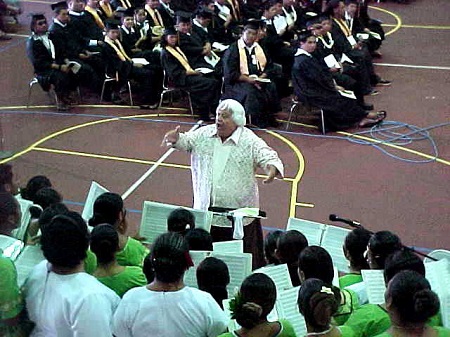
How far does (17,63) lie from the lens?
13242 millimetres

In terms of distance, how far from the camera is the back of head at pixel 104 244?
417cm

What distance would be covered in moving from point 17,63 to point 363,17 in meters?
6.00

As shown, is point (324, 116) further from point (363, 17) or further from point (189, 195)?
point (363, 17)

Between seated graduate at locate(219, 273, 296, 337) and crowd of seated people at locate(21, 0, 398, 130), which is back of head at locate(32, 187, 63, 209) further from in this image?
crowd of seated people at locate(21, 0, 398, 130)

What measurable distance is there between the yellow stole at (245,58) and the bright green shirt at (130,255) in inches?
239

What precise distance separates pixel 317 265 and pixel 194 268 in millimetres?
723

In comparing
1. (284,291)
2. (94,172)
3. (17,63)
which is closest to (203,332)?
(284,291)

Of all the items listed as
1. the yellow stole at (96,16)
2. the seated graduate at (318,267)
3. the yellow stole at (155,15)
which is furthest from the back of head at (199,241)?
the yellow stole at (96,16)

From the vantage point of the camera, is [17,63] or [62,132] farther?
[17,63]

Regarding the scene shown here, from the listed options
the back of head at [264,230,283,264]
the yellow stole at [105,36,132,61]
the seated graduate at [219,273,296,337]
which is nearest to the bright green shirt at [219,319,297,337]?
the seated graduate at [219,273,296,337]

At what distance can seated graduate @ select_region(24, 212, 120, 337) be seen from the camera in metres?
3.45

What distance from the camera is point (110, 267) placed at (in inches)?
167

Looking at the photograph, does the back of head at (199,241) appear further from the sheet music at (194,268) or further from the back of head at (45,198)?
the back of head at (45,198)

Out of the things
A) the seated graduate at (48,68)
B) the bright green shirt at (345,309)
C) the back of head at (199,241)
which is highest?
the bright green shirt at (345,309)
